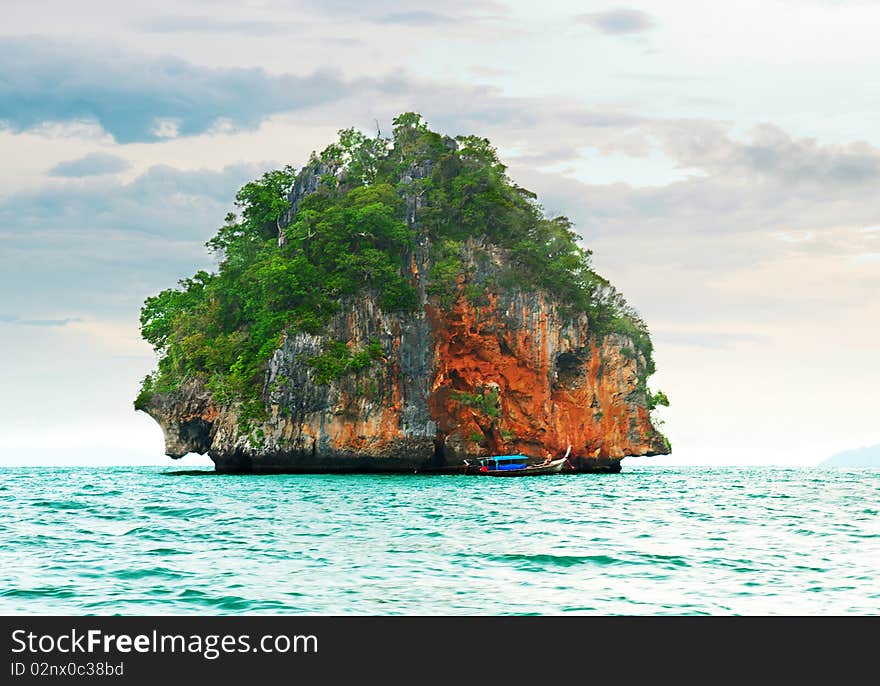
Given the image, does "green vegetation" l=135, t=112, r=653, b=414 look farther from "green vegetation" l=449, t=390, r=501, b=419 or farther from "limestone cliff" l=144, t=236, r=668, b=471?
"green vegetation" l=449, t=390, r=501, b=419

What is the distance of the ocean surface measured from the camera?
11094 mm

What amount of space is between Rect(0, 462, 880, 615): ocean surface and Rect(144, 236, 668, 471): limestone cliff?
941 inches

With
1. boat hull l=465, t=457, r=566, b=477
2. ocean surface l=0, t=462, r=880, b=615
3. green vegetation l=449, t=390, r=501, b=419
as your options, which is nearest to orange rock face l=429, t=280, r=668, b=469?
green vegetation l=449, t=390, r=501, b=419

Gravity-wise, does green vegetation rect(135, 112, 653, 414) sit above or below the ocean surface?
above

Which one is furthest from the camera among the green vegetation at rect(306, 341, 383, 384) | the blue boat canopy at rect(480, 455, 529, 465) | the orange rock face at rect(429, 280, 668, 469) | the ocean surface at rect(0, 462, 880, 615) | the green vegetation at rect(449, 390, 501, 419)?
the orange rock face at rect(429, 280, 668, 469)

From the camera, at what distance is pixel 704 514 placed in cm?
2483

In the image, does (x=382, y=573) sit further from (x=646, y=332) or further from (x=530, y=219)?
(x=646, y=332)

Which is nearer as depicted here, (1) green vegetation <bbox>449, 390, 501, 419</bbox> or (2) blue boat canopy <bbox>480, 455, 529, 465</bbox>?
(2) blue boat canopy <bbox>480, 455, 529, 465</bbox>

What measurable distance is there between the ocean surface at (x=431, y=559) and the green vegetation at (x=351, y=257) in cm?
2693

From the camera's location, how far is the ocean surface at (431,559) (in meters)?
Result: 11.1

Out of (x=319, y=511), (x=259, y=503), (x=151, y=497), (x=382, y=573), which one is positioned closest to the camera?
(x=382, y=573)

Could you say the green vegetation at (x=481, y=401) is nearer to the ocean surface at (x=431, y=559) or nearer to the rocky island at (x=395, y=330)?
the rocky island at (x=395, y=330)
